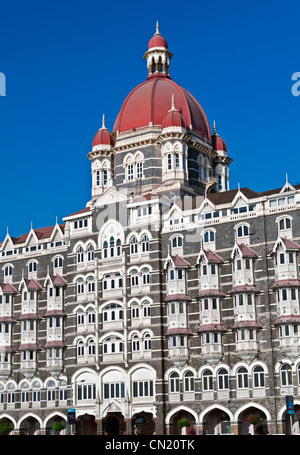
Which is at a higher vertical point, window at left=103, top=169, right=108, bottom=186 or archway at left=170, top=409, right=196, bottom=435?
window at left=103, top=169, right=108, bottom=186

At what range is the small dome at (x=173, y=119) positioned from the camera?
3046 inches

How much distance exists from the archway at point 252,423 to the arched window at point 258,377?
82.7 inches

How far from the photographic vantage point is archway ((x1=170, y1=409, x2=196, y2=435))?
6631 cm

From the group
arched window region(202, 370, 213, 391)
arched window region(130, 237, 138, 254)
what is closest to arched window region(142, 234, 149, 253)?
arched window region(130, 237, 138, 254)

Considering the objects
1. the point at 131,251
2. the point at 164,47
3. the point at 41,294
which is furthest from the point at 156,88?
the point at 41,294

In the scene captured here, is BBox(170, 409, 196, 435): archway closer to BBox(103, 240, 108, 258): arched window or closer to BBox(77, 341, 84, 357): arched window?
BBox(77, 341, 84, 357): arched window

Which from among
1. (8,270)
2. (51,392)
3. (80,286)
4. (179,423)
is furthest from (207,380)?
(8,270)

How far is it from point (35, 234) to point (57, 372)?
15686mm

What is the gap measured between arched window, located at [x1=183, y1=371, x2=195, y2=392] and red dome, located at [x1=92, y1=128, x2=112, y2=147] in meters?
30.3

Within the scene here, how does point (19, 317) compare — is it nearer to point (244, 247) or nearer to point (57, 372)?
point (57, 372)

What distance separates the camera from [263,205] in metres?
66.1

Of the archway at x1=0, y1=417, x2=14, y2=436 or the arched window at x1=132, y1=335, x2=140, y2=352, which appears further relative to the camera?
the archway at x1=0, y1=417, x2=14, y2=436

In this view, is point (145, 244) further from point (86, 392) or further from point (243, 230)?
point (86, 392)

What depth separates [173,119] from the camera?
7762 cm
